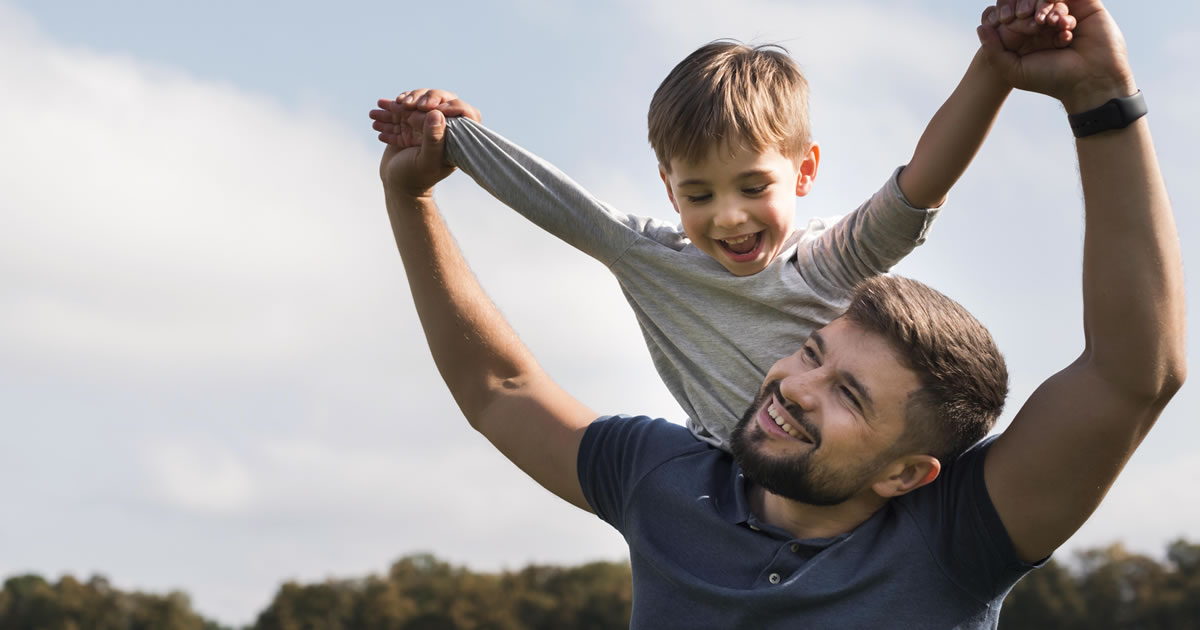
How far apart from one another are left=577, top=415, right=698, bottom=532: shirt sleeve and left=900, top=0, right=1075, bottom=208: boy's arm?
50.4 inches

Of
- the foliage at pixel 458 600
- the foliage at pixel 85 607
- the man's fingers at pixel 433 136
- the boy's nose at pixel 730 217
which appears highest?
the foliage at pixel 85 607

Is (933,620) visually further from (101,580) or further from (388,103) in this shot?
(101,580)

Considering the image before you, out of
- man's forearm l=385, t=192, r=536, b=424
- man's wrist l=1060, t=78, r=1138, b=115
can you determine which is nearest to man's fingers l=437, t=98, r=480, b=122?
man's forearm l=385, t=192, r=536, b=424

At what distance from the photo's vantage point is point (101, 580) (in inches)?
2899

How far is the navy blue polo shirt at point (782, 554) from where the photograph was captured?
167 inches

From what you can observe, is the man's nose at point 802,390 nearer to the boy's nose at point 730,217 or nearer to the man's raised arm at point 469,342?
the boy's nose at point 730,217

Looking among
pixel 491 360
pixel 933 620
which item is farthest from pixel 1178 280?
pixel 491 360

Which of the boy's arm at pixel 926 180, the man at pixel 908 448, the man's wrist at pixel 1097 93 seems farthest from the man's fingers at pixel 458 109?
the man's wrist at pixel 1097 93

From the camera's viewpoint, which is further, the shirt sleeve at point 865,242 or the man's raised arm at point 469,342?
the man's raised arm at point 469,342

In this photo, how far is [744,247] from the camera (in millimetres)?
4902

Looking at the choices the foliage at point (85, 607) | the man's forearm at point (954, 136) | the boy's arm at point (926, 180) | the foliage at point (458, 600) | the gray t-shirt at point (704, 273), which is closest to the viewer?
the boy's arm at point (926, 180)

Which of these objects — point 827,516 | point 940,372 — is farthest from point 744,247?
point 827,516

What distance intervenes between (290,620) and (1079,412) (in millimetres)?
72217

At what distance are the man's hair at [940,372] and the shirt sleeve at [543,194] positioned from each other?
1.13 metres
